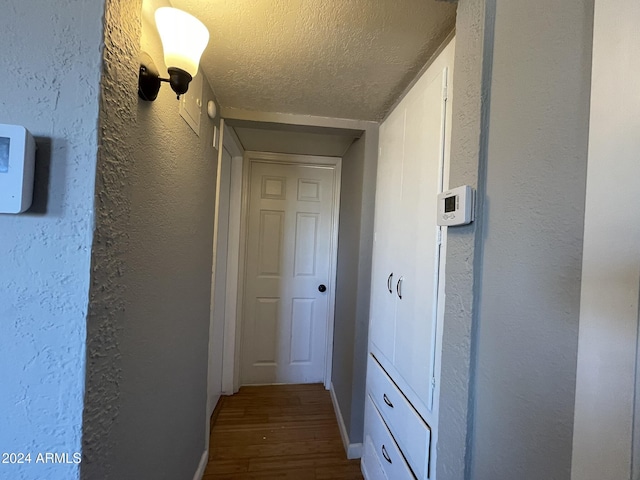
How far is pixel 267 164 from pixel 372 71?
1482 mm

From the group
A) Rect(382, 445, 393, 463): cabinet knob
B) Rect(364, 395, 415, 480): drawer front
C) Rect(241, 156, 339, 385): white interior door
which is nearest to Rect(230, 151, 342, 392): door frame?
Rect(241, 156, 339, 385): white interior door

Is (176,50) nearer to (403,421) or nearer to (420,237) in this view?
(420,237)

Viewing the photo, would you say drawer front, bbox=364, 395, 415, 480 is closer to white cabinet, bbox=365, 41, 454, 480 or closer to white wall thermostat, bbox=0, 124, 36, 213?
white cabinet, bbox=365, 41, 454, 480

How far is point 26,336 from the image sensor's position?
0.51 metres

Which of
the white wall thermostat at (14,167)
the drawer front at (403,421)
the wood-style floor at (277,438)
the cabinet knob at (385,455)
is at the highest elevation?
the white wall thermostat at (14,167)

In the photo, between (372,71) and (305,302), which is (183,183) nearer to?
(372,71)

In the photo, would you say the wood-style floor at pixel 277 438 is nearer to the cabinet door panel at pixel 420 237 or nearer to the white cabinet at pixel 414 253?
the white cabinet at pixel 414 253

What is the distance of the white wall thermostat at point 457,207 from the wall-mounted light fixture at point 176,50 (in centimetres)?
80

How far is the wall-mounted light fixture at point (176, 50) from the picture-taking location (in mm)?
681

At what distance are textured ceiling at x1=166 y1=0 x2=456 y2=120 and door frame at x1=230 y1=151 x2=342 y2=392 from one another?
0.95m

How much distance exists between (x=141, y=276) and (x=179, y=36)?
67 centimetres

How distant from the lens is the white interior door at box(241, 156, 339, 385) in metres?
2.50

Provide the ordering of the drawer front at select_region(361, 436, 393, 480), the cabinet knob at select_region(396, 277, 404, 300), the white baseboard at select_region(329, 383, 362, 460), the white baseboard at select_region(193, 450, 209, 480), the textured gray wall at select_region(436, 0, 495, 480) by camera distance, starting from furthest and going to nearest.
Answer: the white baseboard at select_region(329, 383, 362, 460) < the white baseboard at select_region(193, 450, 209, 480) < the drawer front at select_region(361, 436, 393, 480) < the cabinet knob at select_region(396, 277, 404, 300) < the textured gray wall at select_region(436, 0, 495, 480)

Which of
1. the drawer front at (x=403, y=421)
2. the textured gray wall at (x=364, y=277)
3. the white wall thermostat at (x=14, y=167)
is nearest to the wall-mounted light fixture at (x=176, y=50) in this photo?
→ the white wall thermostat at (x=14, y=167)
